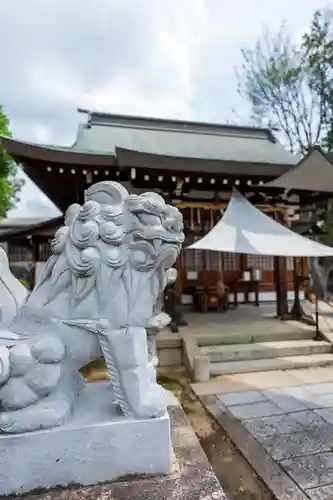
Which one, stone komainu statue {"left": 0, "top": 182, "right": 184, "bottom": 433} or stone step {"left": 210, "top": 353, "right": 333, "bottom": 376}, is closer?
stone komainu statue {"left": 0, "top": 182, "right": 184, "bottom": 433}

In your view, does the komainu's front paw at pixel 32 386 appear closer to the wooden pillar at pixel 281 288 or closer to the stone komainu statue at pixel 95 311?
the stone komainu statue at pixel 95 311

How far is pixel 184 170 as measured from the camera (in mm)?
5574

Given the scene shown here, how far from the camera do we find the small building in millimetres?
5461

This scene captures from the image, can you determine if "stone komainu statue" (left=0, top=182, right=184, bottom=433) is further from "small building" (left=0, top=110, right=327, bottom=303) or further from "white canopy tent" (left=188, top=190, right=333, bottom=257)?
"small building" (left=0, top=110, right=327, bottom=303)

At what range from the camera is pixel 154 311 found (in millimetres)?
1606

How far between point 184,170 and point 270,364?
326cm

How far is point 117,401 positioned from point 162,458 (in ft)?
0.98

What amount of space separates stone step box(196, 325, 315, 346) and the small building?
1.28 m

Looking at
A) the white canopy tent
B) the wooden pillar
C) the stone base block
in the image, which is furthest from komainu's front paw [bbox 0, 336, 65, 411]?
the wooden pillar

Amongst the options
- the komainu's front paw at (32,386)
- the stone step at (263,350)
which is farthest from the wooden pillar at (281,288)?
the komainu's front paw at (32,386)

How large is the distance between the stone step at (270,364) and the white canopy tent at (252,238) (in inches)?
61.3

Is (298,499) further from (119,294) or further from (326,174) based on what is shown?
(326,174)

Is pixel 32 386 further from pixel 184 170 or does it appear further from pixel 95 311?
pixel 184 170

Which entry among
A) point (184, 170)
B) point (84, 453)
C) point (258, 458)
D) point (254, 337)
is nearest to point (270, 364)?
point (254, 337)
